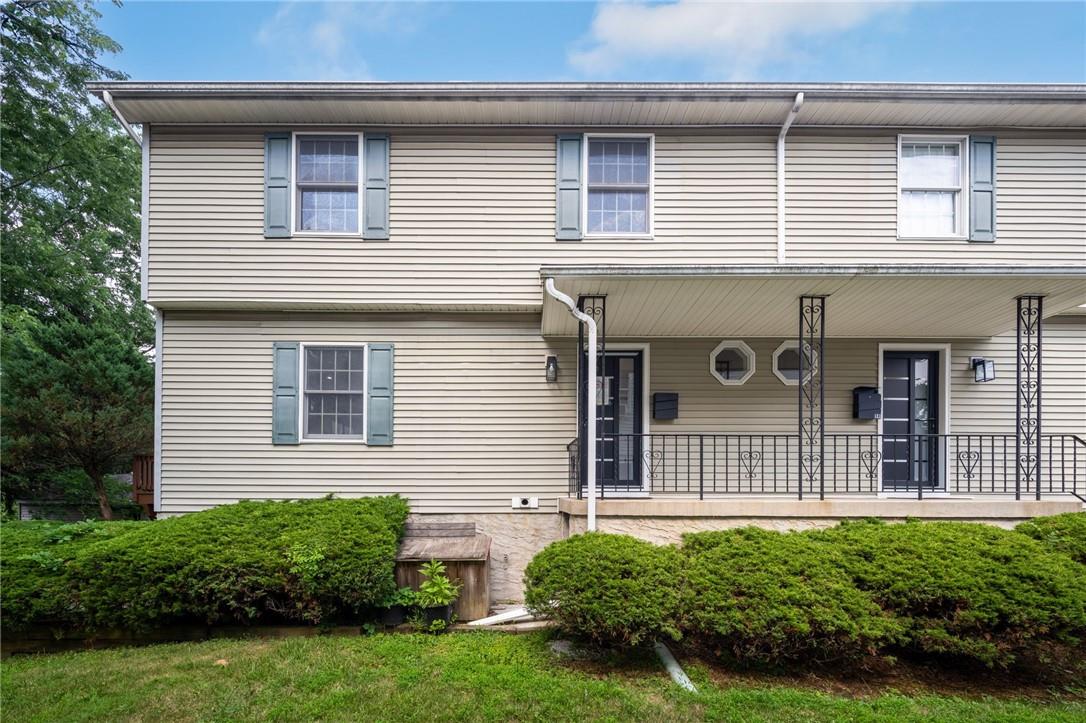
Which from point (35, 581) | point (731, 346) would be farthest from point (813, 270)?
point (35, 581)

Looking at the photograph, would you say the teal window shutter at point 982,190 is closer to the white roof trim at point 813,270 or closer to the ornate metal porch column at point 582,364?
the white roof trim at point 813,270

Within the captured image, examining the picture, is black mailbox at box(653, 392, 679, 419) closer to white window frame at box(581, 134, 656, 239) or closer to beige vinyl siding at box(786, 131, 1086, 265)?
white window frame at box(581, 134, 656, 239)

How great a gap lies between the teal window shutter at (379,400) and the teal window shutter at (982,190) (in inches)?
304

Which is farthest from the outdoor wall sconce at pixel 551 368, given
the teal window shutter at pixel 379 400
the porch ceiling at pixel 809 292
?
the teal window shutter at pixel 379 400

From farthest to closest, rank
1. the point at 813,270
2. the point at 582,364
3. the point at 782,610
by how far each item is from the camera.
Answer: the point at 582,364
the point at 813,270
the point at 782,610

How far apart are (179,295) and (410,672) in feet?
17.9

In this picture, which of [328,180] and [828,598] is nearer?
[828,598]

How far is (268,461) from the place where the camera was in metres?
6.50

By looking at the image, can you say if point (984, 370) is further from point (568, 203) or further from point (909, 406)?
point (568, 203)

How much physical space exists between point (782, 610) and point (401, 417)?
4.67m

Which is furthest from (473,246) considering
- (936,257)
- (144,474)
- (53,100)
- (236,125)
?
(53,100)

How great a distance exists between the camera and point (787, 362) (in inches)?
271

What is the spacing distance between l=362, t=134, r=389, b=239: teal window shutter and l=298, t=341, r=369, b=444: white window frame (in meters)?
1.46

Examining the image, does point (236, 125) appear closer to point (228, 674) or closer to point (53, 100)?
point (228, 674)
